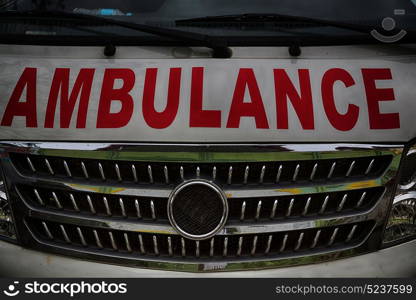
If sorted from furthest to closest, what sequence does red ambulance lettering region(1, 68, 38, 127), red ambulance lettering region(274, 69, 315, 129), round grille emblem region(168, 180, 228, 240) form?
red ambulance lettering region(1, 68, 38, 127), red ambulance lettering region(274, 69, 315, 129), round grille emblem region(168, 180, 228, 240)

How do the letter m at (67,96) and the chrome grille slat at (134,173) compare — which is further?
the letter m at (67,96)

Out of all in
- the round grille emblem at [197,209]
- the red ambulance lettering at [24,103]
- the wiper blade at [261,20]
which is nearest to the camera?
the round grille emblem at [197,209]

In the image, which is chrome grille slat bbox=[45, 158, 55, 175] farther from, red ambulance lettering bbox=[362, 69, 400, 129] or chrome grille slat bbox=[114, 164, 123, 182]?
red ambulance lettering bbox=[362, 69, 400, 129]

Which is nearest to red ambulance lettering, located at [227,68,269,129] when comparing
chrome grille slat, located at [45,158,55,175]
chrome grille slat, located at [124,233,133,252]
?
chrome grille slat, located at [124,233,133,252]

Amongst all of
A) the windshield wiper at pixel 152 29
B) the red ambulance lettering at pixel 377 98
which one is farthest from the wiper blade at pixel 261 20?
the red ambulance lettering at pixel 377 98

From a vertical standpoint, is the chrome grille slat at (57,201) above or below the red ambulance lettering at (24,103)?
below

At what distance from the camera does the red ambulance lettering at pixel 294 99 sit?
2.42 m

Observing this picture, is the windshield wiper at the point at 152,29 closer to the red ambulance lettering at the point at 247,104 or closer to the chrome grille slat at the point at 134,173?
the red ambulance lettering at the point at 247,104

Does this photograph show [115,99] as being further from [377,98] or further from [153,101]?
[377,98]

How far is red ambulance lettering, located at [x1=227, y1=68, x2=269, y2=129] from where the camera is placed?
95.9 inches

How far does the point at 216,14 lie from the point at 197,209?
1015 mm

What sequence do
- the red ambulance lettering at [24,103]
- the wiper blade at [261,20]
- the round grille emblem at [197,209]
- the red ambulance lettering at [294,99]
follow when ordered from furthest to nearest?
the wiper blade at [261,20] → the red ambulance lettering at [24,103] → the red ambulance lettering at [294,99] → the round grille emblem at [197,209]

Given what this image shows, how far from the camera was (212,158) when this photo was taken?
234cm

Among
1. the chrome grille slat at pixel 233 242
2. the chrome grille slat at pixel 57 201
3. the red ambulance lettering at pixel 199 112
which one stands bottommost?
the chrome grille slat at pixel 233 242
